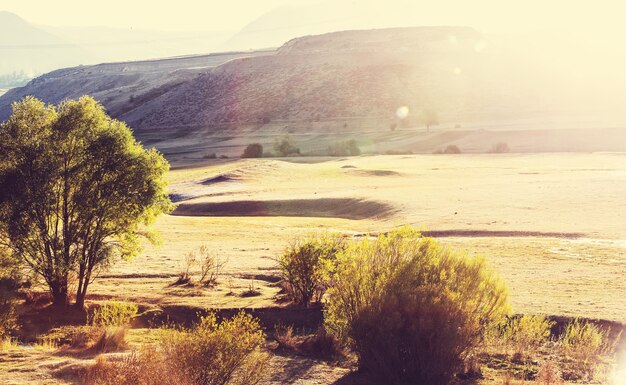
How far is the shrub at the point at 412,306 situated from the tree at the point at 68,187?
989 centimetres

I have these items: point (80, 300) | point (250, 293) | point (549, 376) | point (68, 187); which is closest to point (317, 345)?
point (549, 376)

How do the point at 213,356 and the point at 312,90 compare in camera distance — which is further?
the point at 312,90

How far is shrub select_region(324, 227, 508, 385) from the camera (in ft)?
50.3

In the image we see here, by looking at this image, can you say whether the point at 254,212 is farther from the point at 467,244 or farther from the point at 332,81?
the point at 332,81

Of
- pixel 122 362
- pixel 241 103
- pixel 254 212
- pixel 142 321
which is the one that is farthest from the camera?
pixel 241 103

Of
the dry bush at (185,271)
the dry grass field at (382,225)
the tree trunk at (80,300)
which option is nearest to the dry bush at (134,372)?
the dry grass field at (382,225)

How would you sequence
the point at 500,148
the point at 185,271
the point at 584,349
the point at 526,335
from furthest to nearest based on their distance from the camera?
1. the point at 500,148
2. the point at 185,271
3. the point at 526,335
4. the point at 584,349

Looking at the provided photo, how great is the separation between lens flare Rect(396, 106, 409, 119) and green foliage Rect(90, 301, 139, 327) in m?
119

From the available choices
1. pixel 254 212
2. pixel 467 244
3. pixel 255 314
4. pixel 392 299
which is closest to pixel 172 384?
pixel 392 299

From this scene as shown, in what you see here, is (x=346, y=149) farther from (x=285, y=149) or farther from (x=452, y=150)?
(x=452, y=150)

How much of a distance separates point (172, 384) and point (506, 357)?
8.89 meters

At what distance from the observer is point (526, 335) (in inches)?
714

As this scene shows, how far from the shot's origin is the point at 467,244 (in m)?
31.7

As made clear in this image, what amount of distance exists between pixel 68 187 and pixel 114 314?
549cm
